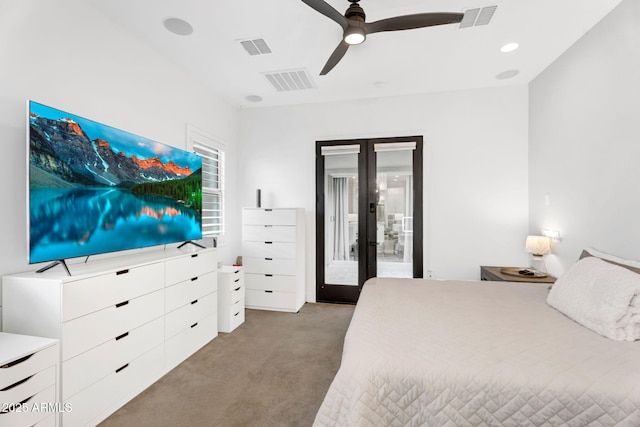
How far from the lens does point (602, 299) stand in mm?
1568

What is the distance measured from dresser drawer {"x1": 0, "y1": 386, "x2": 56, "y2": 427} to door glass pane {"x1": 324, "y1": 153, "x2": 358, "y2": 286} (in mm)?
3091

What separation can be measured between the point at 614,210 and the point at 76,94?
412 cm

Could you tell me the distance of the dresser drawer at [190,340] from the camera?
7.78 ft

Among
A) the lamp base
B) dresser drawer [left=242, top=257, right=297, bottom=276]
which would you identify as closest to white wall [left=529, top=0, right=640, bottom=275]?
the lamp base

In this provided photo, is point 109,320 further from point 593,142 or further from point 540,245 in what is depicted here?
point 593,142

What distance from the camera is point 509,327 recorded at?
1.61 meters

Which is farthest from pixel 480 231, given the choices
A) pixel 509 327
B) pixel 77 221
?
pixel 77 221

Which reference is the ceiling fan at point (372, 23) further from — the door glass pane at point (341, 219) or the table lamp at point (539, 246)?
the table lamp at point (539, 246)

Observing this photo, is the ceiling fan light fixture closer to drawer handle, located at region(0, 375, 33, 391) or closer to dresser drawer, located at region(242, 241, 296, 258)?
dresser drawer, located at region(242, 241, 296, 258)

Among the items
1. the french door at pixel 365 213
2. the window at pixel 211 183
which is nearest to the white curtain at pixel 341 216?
the french door at pixel 365 213

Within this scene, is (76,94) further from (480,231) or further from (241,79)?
(480,231)

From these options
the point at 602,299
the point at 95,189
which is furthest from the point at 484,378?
the point at 95,189

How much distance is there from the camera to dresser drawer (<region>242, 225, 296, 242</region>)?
12.3 ft

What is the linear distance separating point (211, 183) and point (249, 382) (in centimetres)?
251
